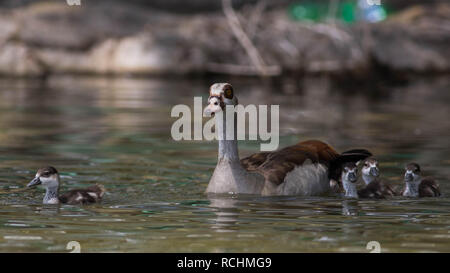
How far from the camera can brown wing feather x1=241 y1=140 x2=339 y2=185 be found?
36.8 feet

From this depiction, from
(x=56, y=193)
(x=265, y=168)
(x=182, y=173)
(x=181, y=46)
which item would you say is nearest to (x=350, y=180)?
(x=265, y=168)

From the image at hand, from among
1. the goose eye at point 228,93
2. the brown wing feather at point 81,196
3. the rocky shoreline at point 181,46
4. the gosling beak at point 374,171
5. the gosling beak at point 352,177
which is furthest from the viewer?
the rocky shoreline at point 181,46

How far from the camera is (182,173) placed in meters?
12.9

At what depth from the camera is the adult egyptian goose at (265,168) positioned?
10.8 metres

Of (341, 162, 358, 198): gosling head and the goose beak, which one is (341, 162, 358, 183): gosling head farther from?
the goose beak

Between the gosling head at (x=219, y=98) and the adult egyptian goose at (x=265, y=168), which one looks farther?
the adult egyptian goose at (x=265, y=168)

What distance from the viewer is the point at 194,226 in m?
9.34

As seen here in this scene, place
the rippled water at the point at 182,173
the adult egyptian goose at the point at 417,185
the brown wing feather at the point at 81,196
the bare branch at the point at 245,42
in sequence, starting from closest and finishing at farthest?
the rippled water at the point at 182,173 < the brown wing feather at the point at 81,196 < the adult egyptian goose at the point at 417,185 < the bare branch at the point at 245,42

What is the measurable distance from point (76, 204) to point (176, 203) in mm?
1050

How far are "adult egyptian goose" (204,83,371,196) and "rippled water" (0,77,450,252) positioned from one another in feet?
0.65

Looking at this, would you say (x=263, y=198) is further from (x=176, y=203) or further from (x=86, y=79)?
(x=86, y=79)

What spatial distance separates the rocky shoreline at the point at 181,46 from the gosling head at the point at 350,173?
57.7 ft

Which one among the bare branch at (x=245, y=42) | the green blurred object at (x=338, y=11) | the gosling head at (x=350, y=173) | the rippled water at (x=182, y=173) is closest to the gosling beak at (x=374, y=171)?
the gosling head at (x=350, y=173)

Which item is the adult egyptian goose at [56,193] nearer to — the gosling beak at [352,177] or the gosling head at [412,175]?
the gosling beak at [352,177]
